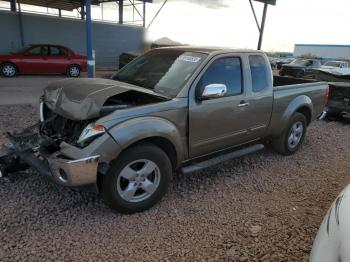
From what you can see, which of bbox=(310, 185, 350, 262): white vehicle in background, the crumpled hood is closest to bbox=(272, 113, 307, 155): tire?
the crumpled hood

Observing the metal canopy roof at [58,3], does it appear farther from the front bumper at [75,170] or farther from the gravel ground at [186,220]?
the front bumper at [75,170]

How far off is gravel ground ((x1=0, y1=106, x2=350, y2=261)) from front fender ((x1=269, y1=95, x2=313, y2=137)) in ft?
2.35

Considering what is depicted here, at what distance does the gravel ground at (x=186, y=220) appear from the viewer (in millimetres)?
3105

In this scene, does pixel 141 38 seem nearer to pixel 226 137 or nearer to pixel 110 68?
pixel 110 68

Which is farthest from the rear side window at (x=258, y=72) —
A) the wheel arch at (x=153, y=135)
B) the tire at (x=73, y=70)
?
the tire at (x=73, y=70)

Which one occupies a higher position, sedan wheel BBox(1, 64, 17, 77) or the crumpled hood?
the crumpled hood

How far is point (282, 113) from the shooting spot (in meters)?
5.46

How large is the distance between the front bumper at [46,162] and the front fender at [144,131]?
31 centimetres

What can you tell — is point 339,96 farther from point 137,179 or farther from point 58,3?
point 58,3

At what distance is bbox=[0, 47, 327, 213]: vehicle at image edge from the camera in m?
3.37

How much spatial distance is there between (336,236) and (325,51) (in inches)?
2613

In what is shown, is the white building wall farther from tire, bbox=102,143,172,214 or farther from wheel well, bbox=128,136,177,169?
tire, bbox=102,143,172,214

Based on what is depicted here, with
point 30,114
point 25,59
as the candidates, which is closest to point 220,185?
point 30,114

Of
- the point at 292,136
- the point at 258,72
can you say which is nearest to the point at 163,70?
the point at 258,72
